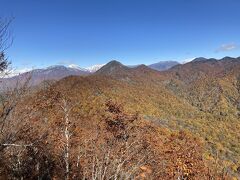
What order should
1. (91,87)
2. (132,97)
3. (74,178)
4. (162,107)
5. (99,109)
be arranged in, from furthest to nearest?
1. (162,107)
2. (132,97)
3. (91,87)
4. (99,109)
5. (74,178)

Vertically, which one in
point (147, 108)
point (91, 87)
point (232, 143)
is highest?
point (91, 87)

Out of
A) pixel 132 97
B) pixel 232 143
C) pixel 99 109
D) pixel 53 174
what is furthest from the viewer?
pixel 132 97

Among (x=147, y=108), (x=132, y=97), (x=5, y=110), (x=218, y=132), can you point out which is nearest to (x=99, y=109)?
(x=147, y=108)

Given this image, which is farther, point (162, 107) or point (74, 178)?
point (162, 107)

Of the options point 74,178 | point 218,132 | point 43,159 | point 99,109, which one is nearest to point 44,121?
point 43,159

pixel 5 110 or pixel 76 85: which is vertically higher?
pixel 5 110

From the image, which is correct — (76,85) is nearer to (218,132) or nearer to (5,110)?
(218,132)

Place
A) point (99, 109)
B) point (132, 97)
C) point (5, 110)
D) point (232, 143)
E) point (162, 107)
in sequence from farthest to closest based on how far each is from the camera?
1. point (162, 107)
2. point (132, 97)
3. point (232, 143)
4. point (99, 109)
5. point (5, 110)

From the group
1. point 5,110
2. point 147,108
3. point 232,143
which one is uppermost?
point 5,110

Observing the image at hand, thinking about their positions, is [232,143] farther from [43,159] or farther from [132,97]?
[43,159]
